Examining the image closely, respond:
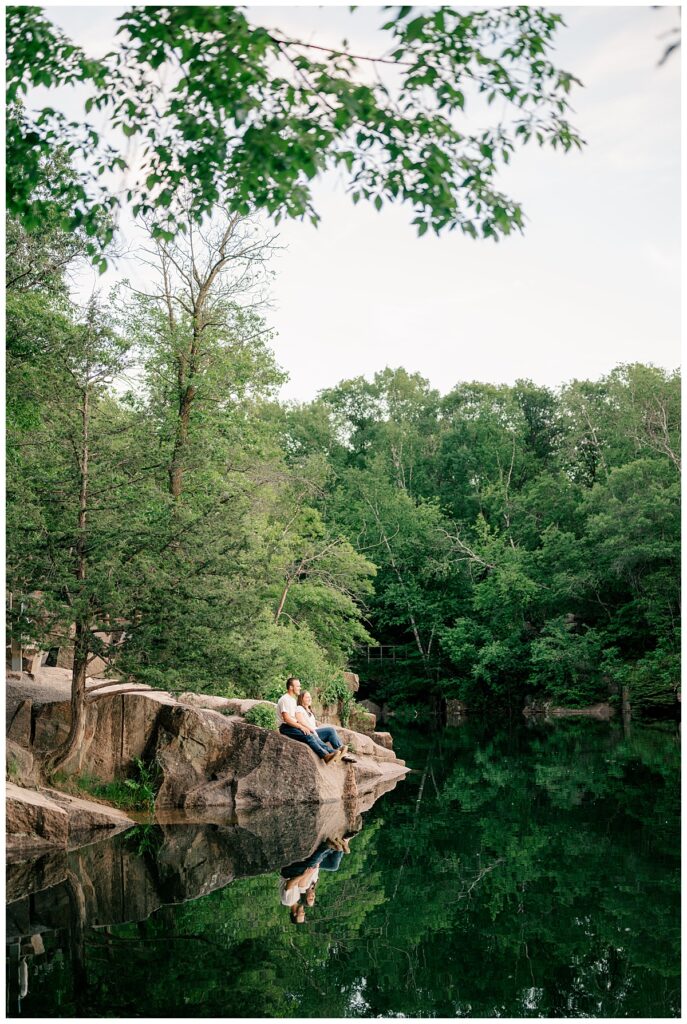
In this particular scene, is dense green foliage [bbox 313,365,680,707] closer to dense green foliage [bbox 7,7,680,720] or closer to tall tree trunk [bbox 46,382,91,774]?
dense green foliage [bbox 7,7,680,720]

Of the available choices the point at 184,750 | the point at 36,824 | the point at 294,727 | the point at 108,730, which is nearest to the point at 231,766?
the point at 184,750

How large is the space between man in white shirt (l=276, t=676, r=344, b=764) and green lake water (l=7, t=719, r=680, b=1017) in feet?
5.16

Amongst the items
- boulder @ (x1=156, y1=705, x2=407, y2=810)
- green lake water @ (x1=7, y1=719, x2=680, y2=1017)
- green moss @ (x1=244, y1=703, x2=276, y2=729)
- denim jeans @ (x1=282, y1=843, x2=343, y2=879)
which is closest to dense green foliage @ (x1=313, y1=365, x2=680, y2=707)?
green moss @ (x1=244, y1=703, x2=276, y2=729)

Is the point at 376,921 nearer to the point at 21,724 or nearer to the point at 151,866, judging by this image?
the point at 151,866

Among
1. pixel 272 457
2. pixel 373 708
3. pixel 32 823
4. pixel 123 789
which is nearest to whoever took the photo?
pixel 32 823

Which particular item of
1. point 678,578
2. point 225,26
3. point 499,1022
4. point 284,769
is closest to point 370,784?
point 284,769

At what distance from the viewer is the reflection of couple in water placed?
743cm

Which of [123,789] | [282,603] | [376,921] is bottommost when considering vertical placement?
[123,789]

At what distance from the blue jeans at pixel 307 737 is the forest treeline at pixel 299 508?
819 mm

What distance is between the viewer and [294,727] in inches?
551

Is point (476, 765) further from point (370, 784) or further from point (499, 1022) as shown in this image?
point (499, 1022)

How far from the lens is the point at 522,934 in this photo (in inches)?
260

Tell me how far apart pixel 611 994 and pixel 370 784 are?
10.4 metres

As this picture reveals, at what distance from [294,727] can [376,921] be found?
7.04 metres
